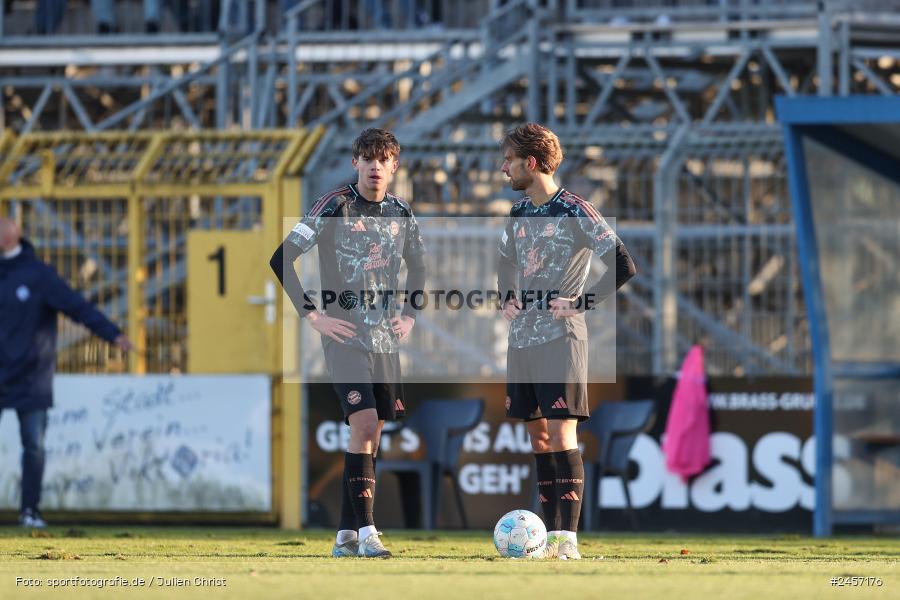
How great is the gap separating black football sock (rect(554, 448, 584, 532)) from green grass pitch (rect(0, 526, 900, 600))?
9.6 inches

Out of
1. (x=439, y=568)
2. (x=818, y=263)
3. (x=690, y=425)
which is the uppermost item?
(x=818, y=263)

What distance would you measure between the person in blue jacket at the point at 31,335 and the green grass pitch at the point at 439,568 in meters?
0.91

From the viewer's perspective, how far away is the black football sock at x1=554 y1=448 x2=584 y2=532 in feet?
27.6

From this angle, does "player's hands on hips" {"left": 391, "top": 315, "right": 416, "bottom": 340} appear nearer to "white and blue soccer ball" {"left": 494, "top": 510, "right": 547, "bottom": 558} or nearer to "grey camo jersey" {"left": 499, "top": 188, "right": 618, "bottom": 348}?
"grey camo jersey" {"left": 499, "top": 188, "right": 618, "bottom": 348}

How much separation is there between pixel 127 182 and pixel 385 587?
7.23m

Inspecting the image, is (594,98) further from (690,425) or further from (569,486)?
(569,486)

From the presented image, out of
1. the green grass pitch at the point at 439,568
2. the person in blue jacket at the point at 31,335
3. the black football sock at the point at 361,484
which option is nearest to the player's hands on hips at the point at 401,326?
the black football sock at the point at 361,484

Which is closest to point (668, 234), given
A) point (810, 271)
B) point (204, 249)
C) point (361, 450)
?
point (810, 271)

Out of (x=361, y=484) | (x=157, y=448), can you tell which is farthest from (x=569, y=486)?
(x=157, y=448)

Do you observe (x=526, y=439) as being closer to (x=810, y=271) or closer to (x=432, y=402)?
(x=432, y=402)

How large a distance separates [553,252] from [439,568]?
177 centimetres

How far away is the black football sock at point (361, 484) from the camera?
334 inches

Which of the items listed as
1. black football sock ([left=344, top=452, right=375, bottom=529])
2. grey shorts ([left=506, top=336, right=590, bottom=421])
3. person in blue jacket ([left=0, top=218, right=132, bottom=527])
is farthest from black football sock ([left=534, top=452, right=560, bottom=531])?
person in blue jacket ([left=0, top=218, right=132, bottom=527])

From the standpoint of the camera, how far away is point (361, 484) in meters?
8.54
